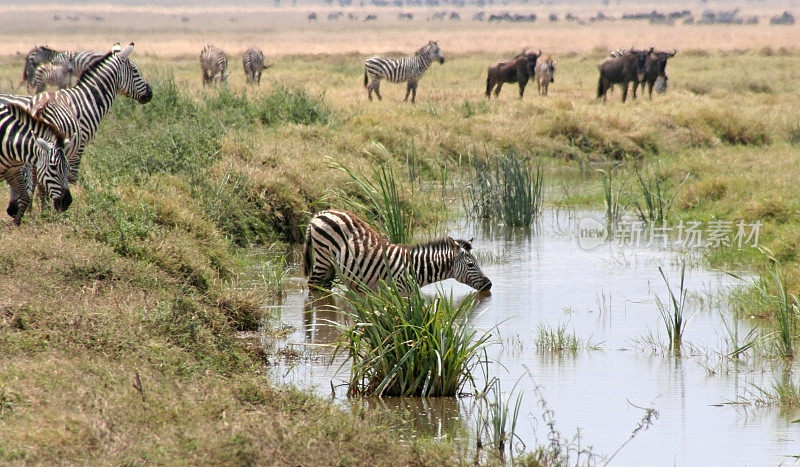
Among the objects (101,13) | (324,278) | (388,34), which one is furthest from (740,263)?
(101,13)

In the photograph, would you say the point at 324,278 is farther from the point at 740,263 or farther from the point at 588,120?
the point at 588,120

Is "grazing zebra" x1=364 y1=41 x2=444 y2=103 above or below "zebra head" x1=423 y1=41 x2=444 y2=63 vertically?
below

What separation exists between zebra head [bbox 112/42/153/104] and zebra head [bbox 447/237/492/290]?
15.2ft

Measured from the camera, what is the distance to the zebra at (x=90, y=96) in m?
9.88

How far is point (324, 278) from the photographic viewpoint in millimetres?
8859

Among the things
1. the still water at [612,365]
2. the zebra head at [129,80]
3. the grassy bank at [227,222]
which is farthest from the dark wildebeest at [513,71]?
the still water at [612,365]

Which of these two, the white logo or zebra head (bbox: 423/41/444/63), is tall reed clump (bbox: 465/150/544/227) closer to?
the white logo

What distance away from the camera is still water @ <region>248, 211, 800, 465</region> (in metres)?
5.77

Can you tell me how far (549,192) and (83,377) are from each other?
406 inches

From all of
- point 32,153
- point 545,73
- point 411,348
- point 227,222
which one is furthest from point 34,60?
point 411,348

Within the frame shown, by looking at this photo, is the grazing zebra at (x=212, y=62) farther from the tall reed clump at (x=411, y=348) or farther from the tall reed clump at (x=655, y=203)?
the tall reed clump at (x=411, y=348)

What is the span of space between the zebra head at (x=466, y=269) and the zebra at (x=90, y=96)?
3896 millimetres

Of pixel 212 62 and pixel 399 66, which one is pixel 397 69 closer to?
Result: pixel 399 66

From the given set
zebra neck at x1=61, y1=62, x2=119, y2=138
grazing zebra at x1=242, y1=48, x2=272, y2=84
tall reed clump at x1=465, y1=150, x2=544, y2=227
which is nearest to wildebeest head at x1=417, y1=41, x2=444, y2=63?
grazing zebra at x1=242, y1=48, x2=272, y2=84
